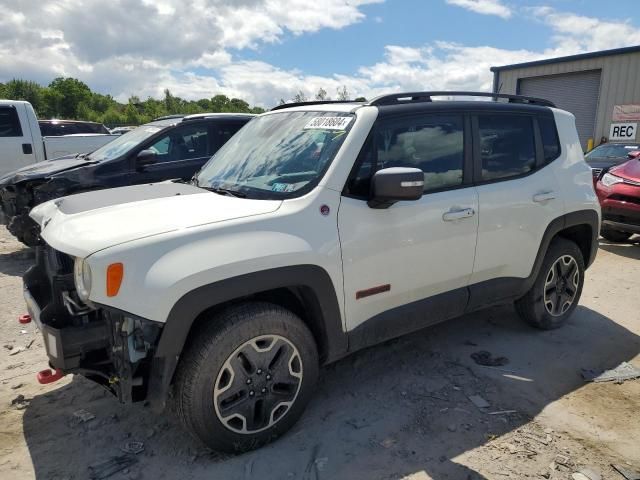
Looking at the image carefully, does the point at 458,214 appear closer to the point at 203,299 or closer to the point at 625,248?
the point at 203,299

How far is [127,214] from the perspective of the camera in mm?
2654

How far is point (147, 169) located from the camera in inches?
257

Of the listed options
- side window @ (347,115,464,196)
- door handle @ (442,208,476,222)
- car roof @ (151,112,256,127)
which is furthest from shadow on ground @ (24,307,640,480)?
car roof @ (151,112,256,127)

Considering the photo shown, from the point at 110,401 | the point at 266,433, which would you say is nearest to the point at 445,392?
the point at 266,433

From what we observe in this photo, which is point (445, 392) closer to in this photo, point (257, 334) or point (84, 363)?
point (257, 334)

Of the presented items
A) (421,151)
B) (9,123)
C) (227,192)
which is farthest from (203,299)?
(9,123)

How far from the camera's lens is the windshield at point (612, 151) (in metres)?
10.3

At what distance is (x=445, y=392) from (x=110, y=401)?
7.26ft

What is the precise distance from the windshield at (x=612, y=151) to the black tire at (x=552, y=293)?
7122mm

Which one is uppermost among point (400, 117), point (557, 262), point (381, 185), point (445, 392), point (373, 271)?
point (400, 117)

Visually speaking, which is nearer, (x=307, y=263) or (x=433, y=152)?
(x=307, y=263)

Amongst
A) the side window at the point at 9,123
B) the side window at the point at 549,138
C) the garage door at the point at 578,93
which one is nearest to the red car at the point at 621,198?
the side window at the point at 549,138

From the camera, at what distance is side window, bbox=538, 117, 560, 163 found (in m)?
4.00

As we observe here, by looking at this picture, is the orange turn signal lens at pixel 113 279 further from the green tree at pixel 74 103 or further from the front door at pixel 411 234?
the green tree at pixel 74 103
